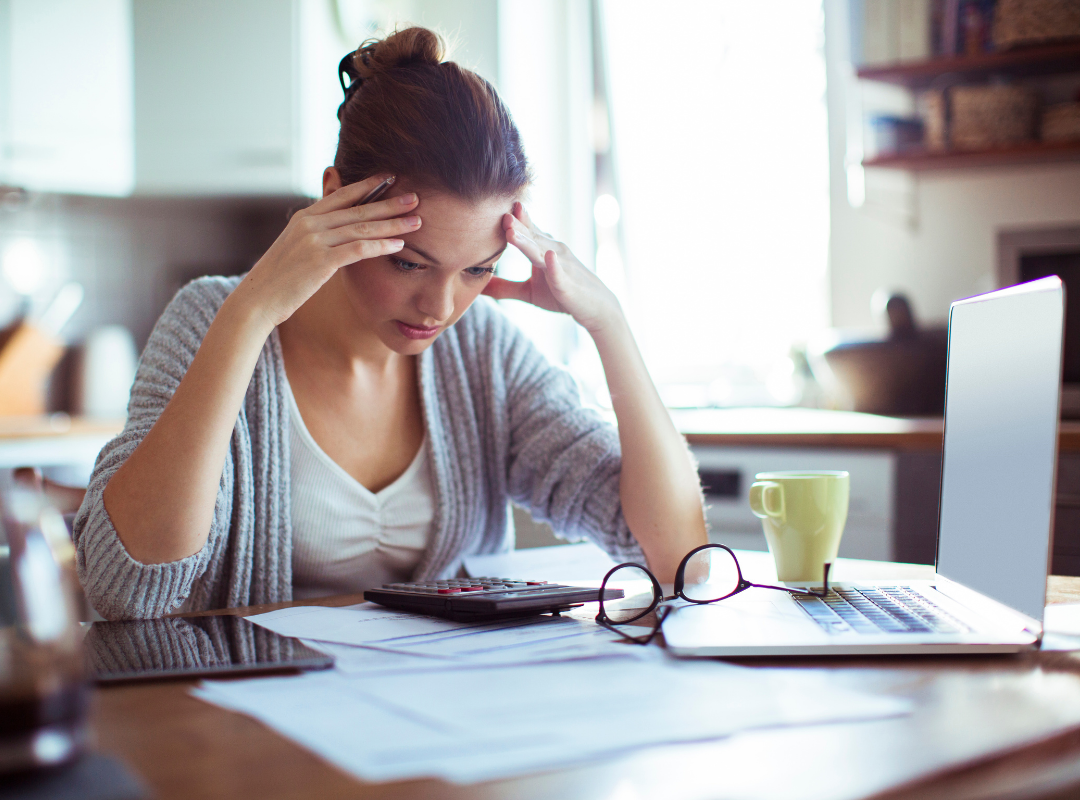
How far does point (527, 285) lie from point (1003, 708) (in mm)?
906

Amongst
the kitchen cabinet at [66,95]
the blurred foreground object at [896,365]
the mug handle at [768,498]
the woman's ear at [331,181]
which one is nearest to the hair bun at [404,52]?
the woman's ear at [331,181]

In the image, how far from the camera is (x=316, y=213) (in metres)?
1.07

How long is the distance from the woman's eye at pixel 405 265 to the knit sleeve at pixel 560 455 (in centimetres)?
33

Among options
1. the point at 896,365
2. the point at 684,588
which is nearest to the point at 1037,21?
the point at 896,365

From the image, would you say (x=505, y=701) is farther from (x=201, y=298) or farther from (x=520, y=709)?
(x=201, y=298)

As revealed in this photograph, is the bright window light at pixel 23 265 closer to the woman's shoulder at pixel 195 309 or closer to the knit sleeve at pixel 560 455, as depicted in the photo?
the woman's shoulder at pixel 195 309

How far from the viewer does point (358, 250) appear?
3.39ft

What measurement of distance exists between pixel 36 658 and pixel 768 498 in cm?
68

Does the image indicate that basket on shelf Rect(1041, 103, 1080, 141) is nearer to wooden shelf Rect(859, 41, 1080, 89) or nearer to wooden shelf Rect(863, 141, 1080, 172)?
wooden shelf Rect(863, 141, 1080, 172)

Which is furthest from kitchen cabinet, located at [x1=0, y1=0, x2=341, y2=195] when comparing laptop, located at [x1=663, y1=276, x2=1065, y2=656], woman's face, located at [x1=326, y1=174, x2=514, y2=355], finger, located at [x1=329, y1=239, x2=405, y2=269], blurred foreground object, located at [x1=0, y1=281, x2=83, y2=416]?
laptop, located at [x1=663, y1=276, x2=1065, y2=656]

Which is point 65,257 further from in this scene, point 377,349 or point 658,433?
point 658,433

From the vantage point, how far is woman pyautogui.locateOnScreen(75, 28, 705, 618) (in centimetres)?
97

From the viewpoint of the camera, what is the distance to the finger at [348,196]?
107cm

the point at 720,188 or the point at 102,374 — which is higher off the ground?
the point at 720,188
